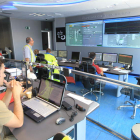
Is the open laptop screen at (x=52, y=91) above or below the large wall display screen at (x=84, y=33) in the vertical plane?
below

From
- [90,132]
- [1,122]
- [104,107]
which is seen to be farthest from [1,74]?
[104,107]

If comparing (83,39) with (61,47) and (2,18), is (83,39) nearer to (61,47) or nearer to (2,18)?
(61,47)

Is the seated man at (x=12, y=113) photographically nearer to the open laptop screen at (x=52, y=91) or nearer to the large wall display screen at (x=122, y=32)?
the open laptop screen at (x=52, y=91)

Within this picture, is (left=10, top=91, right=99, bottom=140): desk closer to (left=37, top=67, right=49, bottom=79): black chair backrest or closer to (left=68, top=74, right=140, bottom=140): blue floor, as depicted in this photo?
(left=68, top=74, right=140, bottom=140): blue floor

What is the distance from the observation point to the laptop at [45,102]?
1271 millimetres

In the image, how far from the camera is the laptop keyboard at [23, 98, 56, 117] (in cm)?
129

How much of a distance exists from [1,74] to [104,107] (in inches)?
95.1

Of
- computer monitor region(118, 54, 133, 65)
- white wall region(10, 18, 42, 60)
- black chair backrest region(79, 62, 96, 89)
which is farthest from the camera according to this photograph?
white wall region(10, 18, 42, 60)

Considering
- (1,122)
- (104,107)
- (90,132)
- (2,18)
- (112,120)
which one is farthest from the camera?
(2,18)

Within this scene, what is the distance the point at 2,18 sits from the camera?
7375 mm

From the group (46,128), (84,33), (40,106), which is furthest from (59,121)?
(84,33)

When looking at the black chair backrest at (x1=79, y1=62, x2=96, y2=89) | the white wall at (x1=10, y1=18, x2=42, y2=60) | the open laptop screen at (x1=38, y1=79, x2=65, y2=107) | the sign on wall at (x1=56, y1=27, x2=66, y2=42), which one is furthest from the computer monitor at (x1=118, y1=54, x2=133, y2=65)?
the white wall at (x1=10, y1=18, x2=42, y2=60)

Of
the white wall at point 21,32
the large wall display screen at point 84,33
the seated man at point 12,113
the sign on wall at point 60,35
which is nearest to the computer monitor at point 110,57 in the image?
the large wall display screen at point 84,33

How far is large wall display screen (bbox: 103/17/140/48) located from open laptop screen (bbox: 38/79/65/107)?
4.98 m
